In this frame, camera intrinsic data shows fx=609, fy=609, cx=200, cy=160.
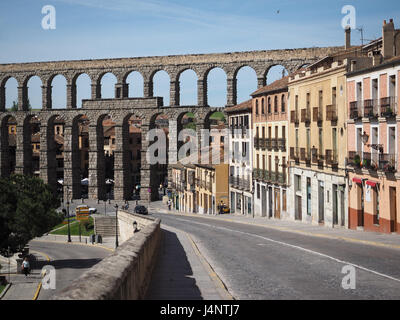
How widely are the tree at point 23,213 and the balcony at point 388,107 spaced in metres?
41.0

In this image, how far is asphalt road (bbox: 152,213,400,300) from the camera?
49.9 ft

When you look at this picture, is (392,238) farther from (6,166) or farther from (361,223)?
(6,166)

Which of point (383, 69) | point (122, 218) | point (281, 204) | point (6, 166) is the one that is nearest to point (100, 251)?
point (122, 218)

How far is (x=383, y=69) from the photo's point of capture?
117 feet

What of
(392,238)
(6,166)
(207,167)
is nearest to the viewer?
(392,238)

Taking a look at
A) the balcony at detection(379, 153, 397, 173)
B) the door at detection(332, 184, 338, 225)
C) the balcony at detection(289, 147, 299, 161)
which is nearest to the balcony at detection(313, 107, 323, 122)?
the door at detection(332, 184, 338, 225)

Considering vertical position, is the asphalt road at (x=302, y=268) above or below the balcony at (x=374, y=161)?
below

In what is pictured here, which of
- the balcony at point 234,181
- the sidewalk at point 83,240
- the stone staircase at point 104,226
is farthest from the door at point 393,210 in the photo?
the stone staircase at point 104,226

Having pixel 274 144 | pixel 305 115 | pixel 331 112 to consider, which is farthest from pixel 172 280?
pixel 274 144

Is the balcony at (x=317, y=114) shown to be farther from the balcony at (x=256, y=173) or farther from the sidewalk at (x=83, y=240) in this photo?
the sidewalk at (x=83, y=240)

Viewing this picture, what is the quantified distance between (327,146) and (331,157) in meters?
1.74

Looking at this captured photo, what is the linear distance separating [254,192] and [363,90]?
29134 mm

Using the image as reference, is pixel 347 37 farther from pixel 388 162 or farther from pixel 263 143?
pixel 388 162

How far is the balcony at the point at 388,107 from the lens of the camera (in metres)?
34.1
